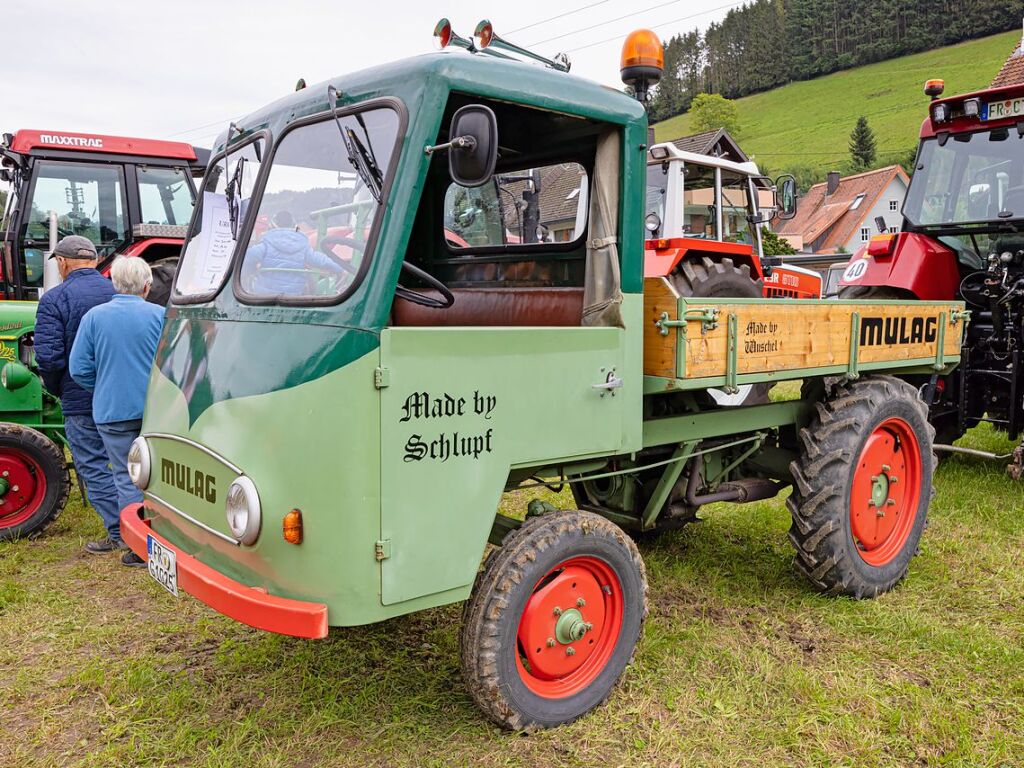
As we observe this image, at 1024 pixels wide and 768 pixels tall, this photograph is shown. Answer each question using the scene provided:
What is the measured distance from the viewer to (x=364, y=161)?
2.78 m

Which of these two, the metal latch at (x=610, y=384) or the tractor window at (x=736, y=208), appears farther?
the tractor window at (x=736, y=208)

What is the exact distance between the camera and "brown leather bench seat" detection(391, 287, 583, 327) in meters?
3.43

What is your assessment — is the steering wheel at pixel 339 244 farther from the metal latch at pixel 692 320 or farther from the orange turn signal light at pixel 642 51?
the orange turn signal light at pixel 642 51

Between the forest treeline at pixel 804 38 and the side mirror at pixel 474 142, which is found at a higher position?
the forest treeline at pixel 804 38

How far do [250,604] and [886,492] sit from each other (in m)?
3.37

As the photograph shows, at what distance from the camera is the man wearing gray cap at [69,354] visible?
4.91m

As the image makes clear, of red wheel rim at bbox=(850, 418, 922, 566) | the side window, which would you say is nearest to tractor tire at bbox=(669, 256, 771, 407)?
red wheel rim at bbox=(850, 418, 922, 566)

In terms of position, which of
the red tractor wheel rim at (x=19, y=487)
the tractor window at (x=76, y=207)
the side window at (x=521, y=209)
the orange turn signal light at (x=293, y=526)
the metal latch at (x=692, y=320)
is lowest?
the red tractor wheel rim at (x=19, y=487)

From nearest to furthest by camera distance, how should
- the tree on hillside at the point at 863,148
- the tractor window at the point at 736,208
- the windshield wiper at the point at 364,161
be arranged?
the windshield wiper at the point at 364,161
the tractor window at the point at 736,208
the tree on hillside at the point at 863,148

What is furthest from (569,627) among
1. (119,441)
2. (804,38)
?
(804,38)

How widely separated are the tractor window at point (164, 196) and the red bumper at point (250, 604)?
6239 millimetres

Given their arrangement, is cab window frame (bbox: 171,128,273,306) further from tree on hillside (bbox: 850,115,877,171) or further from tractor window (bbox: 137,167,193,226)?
tree on hillside (bbox: 850,115,877,171)

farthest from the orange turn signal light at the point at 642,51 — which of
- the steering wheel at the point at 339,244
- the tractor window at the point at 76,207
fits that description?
the tractor window at the point at 76,207

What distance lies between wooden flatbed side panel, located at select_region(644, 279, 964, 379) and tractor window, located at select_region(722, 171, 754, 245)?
14.0 feet
